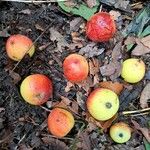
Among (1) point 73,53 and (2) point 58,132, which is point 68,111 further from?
(1) point 73,53

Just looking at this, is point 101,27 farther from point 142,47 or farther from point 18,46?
point 18,46

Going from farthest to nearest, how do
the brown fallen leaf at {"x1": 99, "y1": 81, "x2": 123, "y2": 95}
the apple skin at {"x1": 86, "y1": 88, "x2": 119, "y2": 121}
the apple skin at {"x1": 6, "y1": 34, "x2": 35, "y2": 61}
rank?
the brown fallen leaf at {"x1": 99, "y1": 81, "x2": 123, "y2": 95} < the apple skin at {"x1": 6, "y1": 34, "x2": 35, "y2": 61} < the apple skin at {"x1": 86, "y1": 88, "x2": 119, "y2": 121}

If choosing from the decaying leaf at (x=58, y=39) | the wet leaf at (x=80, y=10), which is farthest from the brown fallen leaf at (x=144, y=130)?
the wet leaf at (x=80, y=10)

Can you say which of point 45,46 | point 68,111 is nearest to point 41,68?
point 45,46

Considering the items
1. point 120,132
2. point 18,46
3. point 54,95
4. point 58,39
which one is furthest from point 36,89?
point 120,132

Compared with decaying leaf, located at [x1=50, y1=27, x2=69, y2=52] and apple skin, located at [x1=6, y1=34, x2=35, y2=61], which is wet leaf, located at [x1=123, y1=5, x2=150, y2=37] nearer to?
decaying leaf, located at [x1=50, y1=27, x2=69, y2=52]

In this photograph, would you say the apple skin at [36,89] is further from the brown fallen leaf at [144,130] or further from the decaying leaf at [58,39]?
the brown fallen leaf at [144,130]

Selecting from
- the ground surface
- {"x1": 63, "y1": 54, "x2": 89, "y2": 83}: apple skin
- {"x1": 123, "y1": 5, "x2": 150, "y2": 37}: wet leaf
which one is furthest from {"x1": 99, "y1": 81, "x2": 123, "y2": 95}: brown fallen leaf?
{"x1": 123, "y1": 5, "x2": 150, "y2": 37}: wet leaf
